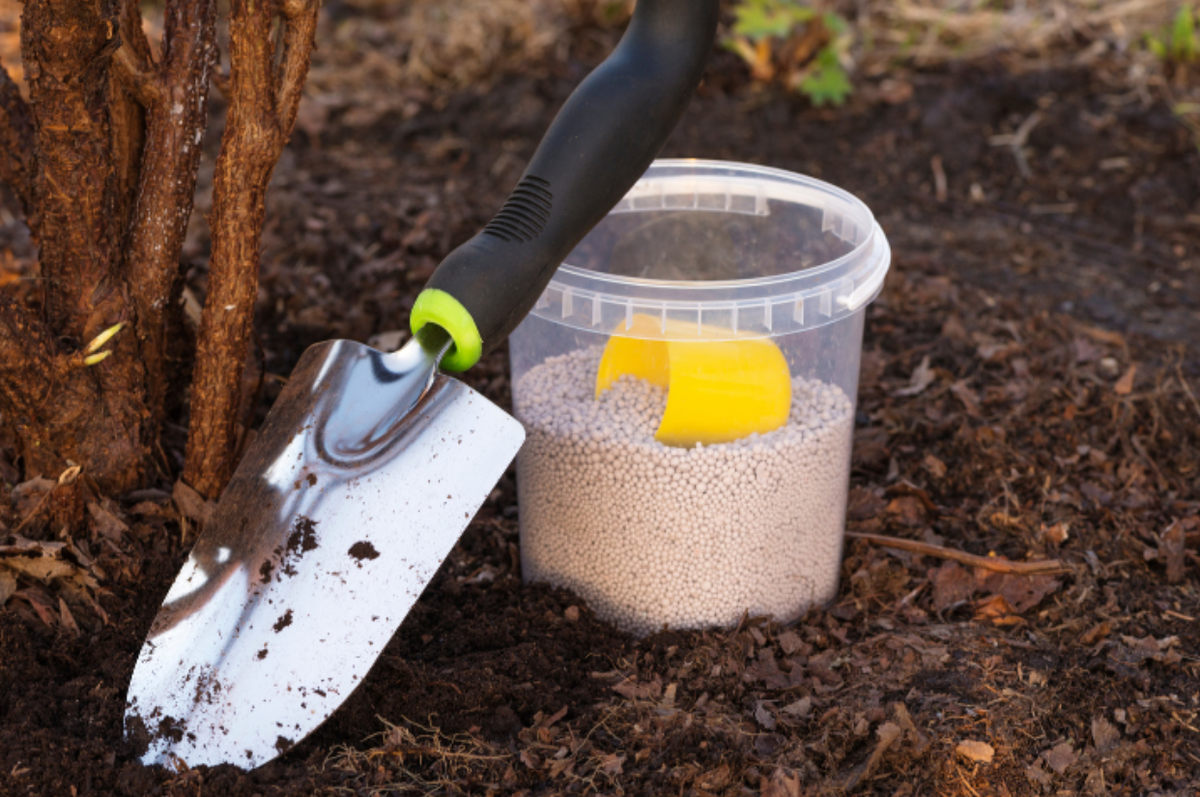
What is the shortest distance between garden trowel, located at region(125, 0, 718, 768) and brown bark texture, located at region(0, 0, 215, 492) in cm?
28

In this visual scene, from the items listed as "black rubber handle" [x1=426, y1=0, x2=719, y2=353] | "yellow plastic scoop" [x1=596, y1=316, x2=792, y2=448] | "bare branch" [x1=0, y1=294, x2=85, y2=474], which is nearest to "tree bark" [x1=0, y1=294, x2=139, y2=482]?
"bare branch" [x1=0, y1=294, x2=85, y2=474]

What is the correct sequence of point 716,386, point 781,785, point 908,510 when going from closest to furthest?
point 781,785
point 716,386
point 908,510

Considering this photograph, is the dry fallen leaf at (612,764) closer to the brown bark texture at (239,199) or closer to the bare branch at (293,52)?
the brown bark texture at (239,199)

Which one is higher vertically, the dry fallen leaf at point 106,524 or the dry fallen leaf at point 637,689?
the dry fallen leaf at point 106,524

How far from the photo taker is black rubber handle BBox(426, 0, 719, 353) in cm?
126

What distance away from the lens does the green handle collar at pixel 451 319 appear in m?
1.25

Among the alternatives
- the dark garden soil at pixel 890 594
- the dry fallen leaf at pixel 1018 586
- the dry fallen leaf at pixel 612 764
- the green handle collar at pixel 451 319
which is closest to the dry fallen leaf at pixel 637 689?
the dark garden soil at pixel 890 594

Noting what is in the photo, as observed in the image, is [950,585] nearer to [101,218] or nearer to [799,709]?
[799,709]

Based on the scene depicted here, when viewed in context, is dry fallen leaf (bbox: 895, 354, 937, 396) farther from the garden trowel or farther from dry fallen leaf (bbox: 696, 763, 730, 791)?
dry fallen leaf (bbox: 696, 763, 730, 791)

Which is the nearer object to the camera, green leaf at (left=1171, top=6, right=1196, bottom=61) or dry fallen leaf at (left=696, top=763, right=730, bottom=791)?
dry fallen leaf at (left=696, top=763, right=730, bottom=791)

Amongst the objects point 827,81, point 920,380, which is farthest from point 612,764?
point 827,81

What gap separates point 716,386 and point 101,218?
2.77 ft

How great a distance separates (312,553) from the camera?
4.23 ft

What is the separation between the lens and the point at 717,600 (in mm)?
1513
